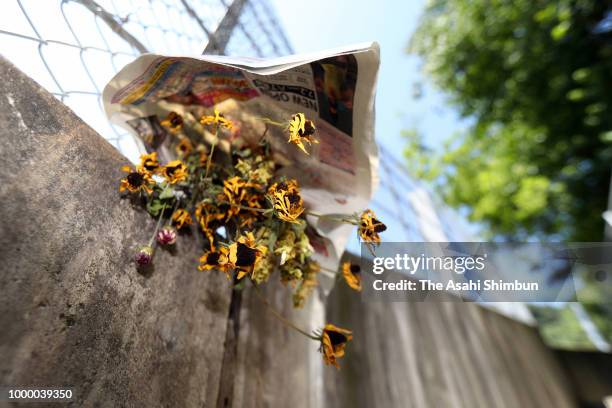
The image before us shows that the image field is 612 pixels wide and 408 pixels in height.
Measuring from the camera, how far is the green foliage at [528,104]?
3399 millimetres

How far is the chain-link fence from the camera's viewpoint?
584 millimetres

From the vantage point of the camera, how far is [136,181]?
58cm

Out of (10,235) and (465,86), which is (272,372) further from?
(465,86)

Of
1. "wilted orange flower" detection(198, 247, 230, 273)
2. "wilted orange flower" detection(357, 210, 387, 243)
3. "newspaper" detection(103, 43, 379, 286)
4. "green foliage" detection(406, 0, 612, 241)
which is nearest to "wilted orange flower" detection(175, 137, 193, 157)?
"newspaper" detection(103, 43, 379, 286)

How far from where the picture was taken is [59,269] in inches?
18.8

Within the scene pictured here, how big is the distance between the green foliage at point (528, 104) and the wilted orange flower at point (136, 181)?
3.68m

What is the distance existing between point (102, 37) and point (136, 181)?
0.41 metres

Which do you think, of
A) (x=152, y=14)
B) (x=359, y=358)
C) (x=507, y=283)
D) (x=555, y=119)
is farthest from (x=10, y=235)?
(x=555, y=119)

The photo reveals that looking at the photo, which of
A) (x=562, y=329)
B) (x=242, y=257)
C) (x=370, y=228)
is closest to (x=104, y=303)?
(x=242, y=257)

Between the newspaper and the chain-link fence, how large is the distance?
105 millimetres

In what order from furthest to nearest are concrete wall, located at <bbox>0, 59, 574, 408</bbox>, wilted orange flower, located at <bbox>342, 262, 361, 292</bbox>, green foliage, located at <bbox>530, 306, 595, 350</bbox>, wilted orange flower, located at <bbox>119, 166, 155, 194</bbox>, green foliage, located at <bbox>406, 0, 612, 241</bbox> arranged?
green foliage, located at <bbox>530, 306, 595, 350</bbox> → green foliage, located at <bbox>406, 0, 612, 241</bbox> → wilted orange flower, located at <bbox>342, 262, 361, 292</bbox> → wilted orange flower, located at <bbox>119, 166, 155, 194</bbox> → concrete wall, located at <bbox>0, 59, 574, 408</bbox>

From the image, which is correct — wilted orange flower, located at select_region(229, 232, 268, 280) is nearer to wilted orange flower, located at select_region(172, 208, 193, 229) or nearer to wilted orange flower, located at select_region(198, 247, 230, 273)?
wilted orange flower, located at select_region(198, 247, 230, 273)

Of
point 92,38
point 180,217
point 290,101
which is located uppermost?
point 92,38

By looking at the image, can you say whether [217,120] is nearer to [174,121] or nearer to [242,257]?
[174,121]
